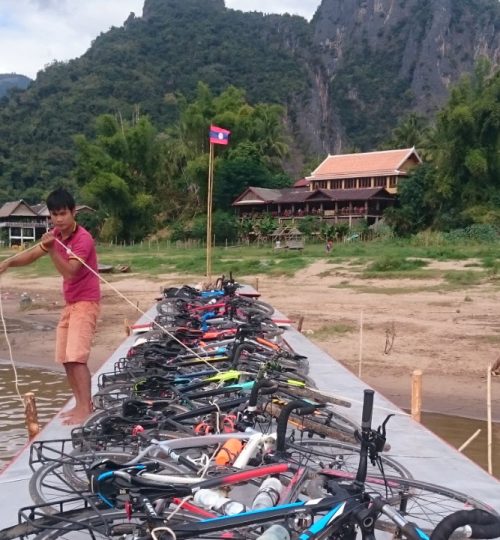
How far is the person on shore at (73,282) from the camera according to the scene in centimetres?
536

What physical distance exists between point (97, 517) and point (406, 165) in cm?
4810

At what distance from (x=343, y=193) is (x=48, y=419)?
1526 inches

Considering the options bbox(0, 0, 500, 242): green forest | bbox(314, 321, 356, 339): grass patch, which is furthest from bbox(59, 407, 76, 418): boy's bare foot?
bbox(0, 0, 500, 242): green forest

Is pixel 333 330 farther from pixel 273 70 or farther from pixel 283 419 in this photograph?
pixel 273 70

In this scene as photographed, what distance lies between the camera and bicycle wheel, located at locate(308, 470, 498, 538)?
3.43 meters

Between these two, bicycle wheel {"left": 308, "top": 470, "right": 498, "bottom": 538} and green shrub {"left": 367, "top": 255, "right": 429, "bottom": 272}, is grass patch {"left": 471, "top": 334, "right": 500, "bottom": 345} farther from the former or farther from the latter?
bicycle wheel {"left": 308, "top": 470, "right": 498, "bottom": 538}

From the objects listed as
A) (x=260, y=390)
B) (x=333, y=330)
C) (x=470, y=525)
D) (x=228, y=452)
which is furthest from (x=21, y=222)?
(x=470, y=525)

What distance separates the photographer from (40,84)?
313 feet

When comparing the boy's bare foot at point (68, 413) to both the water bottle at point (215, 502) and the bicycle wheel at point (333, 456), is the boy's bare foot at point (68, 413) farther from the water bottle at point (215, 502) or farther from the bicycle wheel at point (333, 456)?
the water bottle at point (215, 502)

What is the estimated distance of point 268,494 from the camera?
10.2 ft

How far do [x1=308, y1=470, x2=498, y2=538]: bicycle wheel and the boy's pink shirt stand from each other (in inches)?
118

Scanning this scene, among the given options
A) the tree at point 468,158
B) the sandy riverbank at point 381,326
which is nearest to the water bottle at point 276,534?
the sandy riverbank at point 381,326

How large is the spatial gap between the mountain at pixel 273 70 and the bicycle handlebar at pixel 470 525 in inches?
2905

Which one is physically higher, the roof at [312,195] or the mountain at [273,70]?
the mountain at [273,70]
